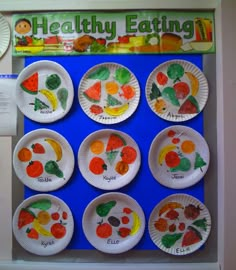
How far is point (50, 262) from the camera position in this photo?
1184mm

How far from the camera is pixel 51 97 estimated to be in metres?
1.19

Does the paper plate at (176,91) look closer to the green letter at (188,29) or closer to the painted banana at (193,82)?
the painted banana at (193,82)

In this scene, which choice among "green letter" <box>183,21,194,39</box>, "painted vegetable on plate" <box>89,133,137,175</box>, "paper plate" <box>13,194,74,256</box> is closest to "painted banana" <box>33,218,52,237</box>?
"paper plate" <box>13,194,74,256</box>

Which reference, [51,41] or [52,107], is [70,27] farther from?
[52,107]

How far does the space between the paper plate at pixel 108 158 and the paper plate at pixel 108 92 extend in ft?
0.27

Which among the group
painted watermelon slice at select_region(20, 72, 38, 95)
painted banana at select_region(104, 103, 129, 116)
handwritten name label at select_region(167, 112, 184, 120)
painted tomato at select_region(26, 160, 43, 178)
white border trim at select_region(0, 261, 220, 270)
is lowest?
white border trim at select_region(0, 261, 220, 270)

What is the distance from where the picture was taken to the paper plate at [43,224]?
1176 mm

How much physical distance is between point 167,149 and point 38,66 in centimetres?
68

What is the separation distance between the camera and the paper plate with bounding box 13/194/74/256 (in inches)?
46.3

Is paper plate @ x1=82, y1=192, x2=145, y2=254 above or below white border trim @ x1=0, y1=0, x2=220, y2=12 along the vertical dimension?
below


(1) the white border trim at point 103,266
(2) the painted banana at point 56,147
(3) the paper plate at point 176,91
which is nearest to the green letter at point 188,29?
(3) the paper plate at point 176,91

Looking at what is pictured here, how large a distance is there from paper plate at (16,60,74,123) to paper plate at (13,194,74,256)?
37cm

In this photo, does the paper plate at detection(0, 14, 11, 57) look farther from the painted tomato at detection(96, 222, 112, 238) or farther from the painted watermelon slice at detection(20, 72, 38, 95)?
the painted tomato at detection(96, 222, 112, 238)

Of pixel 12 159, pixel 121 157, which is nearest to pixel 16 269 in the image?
pixel 12 159
